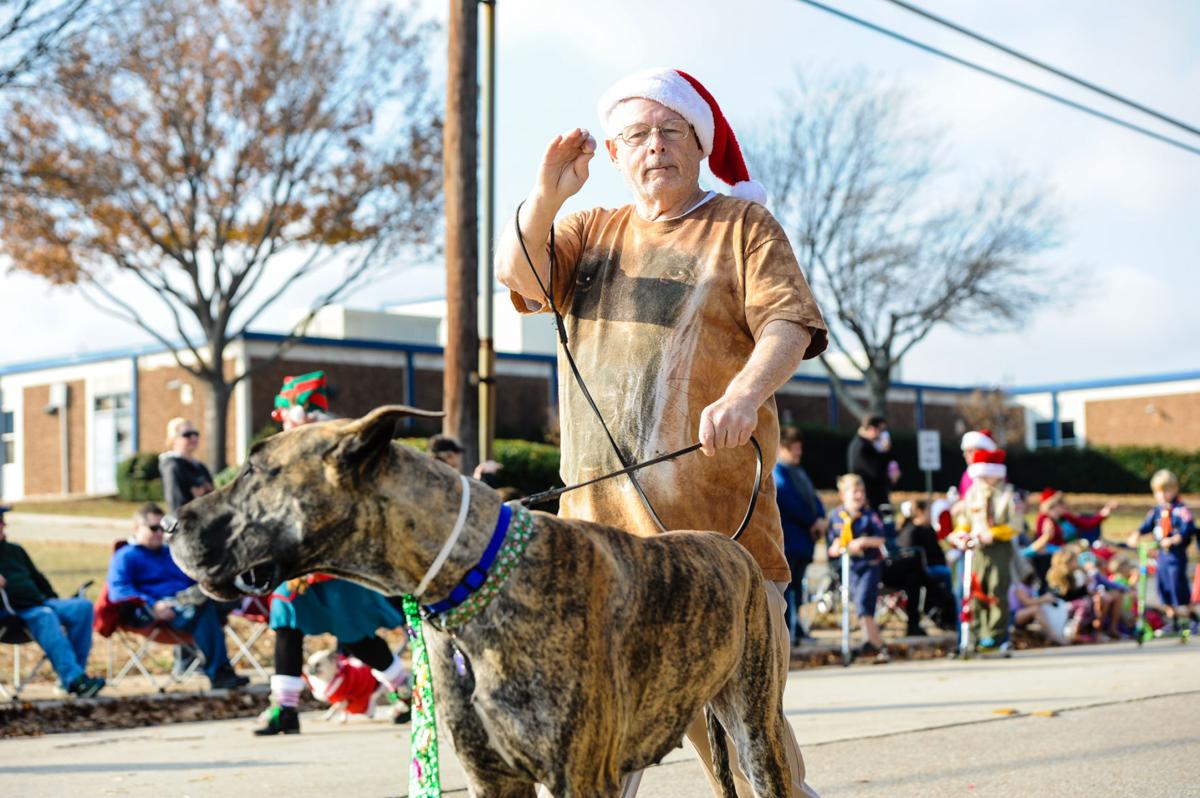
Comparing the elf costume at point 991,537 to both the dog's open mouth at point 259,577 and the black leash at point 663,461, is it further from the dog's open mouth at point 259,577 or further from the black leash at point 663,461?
the dog's open mouth at point 259,577

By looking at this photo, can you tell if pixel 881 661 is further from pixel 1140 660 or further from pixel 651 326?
pixel 651 326

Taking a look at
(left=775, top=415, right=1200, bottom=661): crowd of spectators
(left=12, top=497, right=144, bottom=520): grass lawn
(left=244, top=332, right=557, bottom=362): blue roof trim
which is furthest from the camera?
(left=244, top=332, right=557, bottom=362): blue roof trim

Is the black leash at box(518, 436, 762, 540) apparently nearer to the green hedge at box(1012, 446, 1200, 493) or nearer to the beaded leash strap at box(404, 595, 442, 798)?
the beaded leash strap at box(404, 595, 442, 798)

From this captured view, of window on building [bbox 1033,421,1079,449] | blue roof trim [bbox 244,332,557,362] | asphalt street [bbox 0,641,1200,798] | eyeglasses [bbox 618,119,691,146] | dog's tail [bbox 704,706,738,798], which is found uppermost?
blue roof trim [bbox 244,332,557,362]

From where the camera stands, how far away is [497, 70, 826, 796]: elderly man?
3.74 metres

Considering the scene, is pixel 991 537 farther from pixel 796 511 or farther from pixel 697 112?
pixel 697 112

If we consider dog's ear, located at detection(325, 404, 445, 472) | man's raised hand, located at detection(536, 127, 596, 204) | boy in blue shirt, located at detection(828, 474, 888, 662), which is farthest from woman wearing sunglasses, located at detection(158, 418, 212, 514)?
dog's ear, located at detection(325, 404, 445, 472)

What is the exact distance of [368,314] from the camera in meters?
43.2

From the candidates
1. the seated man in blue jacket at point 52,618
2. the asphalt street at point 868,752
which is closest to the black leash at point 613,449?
the asphalt street at point 868,752

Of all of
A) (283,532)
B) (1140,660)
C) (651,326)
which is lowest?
(1140,660)

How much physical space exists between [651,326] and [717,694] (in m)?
0.97

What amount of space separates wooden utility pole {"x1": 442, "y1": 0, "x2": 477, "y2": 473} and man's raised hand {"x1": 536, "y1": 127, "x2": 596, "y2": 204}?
765 centimetres

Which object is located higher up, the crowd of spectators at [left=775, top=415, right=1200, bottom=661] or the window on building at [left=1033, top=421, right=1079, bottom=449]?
the window on building at [left=1033, top=421, right=1079, bottom=449]

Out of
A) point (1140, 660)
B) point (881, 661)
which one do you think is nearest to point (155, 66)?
point (881, 661)
